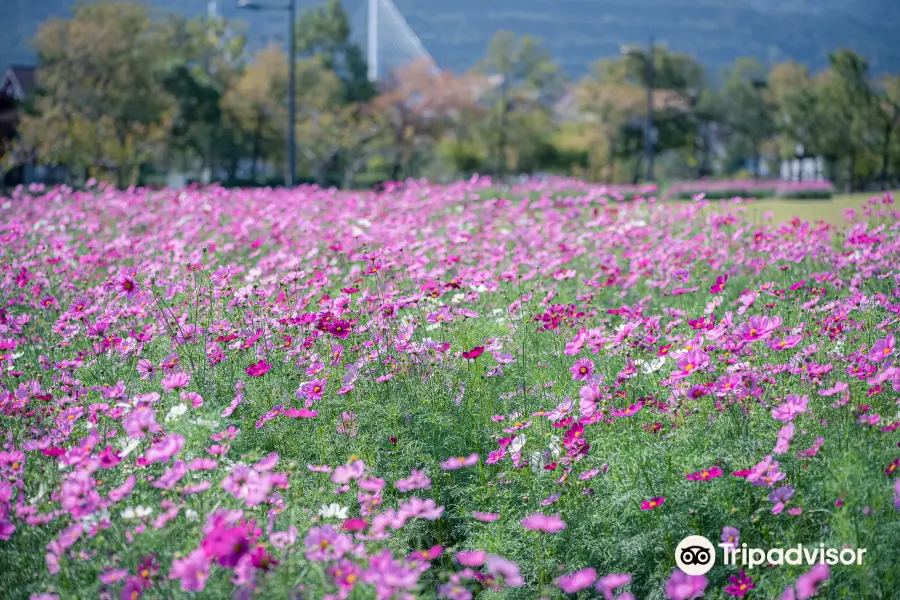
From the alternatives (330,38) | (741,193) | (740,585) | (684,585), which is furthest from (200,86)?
(684,585)

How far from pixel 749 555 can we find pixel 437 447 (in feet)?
5.04

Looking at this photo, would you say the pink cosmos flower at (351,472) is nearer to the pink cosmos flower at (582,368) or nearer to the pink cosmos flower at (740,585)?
the pink cosmos flower at (740,585)

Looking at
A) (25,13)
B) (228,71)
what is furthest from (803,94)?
(25,13)

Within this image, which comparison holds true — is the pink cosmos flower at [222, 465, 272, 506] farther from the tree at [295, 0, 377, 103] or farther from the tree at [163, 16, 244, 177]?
the tree at [295, 0, 377, 103]

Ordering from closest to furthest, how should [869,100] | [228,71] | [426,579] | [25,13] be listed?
[426,579]
[869,100]
[228,71]
[25,13]

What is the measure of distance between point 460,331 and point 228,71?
47168 mm

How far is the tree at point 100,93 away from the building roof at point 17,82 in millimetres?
15559

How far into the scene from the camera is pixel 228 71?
49000 mm

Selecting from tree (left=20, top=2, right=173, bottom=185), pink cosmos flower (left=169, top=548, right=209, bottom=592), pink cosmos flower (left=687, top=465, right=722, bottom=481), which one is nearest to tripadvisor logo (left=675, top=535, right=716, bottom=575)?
pink cosmos flower (left=687, top=465, right=722, bottom=481)

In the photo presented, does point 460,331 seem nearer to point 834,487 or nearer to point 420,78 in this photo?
point 834,487

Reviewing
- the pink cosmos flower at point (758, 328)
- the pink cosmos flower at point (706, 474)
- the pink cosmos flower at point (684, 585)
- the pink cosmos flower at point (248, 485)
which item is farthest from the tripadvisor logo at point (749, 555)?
the pink cosmos flower at point (248, 485)

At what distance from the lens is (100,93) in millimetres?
32469

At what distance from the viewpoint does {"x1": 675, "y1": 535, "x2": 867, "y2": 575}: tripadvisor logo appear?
2.96 m

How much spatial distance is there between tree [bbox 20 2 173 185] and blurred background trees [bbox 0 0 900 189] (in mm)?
70
